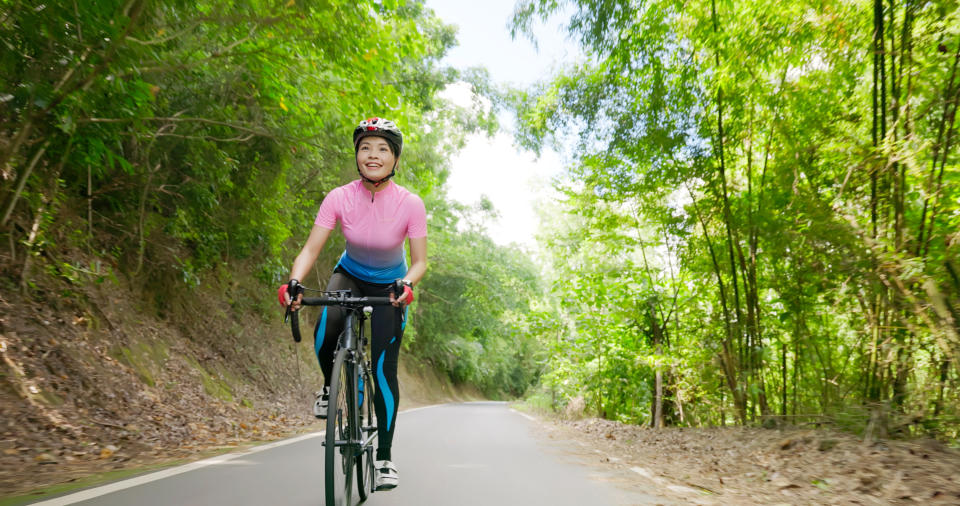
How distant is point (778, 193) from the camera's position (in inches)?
259

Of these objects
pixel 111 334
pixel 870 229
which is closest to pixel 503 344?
pixel 111 334

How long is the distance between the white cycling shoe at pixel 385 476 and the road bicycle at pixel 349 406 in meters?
0.08

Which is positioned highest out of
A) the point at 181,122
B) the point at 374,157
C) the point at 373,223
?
the point at 181,122

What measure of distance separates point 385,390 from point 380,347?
27 cm

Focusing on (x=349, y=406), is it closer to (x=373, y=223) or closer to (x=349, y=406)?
(x=349, y=406)

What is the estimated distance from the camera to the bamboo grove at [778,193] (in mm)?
4863

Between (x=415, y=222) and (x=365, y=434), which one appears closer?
(x=365, y=434)

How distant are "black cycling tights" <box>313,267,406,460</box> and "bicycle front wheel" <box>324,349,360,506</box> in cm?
21

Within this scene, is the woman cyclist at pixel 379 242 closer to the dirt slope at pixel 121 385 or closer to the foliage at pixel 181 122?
the dirt slope at pixel 121 385

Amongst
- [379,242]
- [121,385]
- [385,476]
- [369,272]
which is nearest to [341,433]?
[385,476]

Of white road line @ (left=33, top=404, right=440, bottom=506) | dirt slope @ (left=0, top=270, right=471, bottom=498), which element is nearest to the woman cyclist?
white road line @ (left=33, top=404, right=440, bottom=506)

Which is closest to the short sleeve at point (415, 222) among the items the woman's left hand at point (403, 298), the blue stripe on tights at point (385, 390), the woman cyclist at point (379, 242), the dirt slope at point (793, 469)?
the woman cyclist at point (379, 242)

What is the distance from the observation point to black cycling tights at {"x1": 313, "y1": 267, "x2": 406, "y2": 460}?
11.7 ft

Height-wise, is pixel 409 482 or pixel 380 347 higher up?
pixel 380 347
